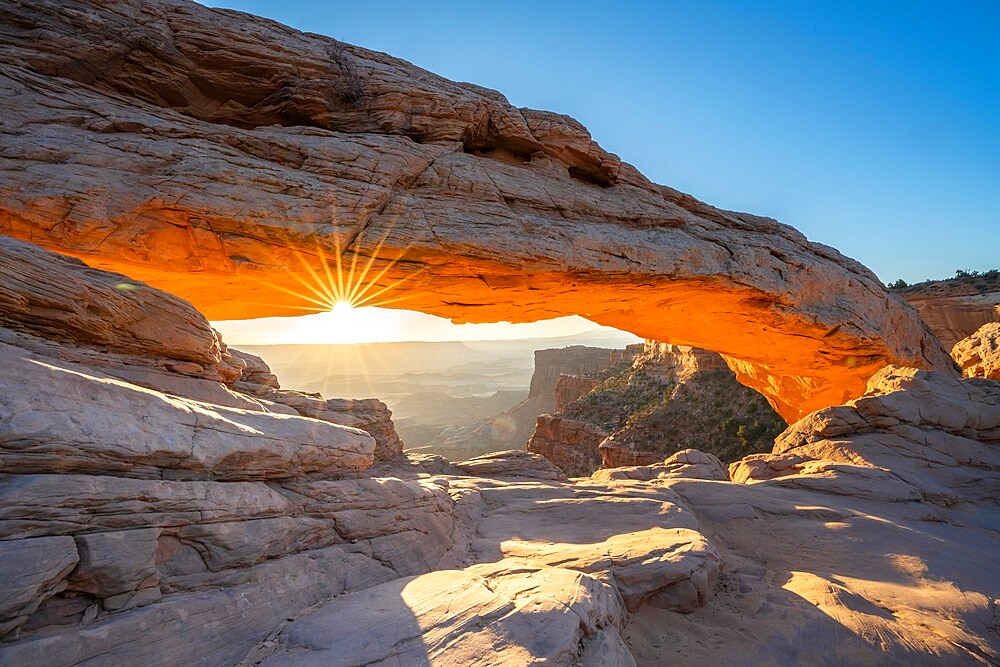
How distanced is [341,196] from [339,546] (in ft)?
31.2

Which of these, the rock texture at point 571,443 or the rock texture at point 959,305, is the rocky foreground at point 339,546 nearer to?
the rock texture at point 571,443

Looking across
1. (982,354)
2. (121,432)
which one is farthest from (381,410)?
(982,354)

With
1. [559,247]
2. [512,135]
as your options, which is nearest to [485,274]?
[559,247]

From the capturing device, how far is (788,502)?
38.9ft

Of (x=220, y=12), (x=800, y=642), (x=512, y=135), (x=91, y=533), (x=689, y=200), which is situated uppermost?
(x=220, y=12)

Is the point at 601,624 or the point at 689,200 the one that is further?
the point at 689,200

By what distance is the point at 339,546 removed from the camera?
6863 mm

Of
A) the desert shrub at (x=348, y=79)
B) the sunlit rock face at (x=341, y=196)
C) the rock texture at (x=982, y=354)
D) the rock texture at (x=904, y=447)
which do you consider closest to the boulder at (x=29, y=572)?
the sunlit rock face at (x=341, y=196)

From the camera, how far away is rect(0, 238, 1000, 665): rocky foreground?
4.51 m

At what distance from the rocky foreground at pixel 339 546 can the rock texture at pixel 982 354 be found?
7811 mm

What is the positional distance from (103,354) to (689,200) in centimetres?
1923

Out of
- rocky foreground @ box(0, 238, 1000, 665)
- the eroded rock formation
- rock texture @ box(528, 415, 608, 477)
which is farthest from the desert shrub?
rock texture @ box(528, 415, 608, 477)

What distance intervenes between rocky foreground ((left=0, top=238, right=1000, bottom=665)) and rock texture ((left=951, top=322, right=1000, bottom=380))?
25.6 ft

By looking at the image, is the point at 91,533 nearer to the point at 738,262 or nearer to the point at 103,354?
the point at 103,354
